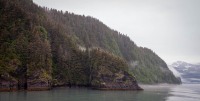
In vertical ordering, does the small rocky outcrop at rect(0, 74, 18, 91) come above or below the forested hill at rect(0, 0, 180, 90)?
below

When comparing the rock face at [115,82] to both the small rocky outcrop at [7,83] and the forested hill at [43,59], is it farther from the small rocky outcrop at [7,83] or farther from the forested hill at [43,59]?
the small rocky outcrop at [7,83]

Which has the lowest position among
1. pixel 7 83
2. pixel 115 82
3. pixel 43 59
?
pixel 115 82

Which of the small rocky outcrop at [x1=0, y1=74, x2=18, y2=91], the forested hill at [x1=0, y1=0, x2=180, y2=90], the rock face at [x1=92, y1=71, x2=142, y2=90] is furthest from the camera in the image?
the rock face at [x1=92, y1=71, x2=142, y2=90]

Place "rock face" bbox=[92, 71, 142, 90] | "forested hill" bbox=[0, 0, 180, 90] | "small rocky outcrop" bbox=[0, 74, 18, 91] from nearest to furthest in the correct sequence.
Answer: "small rocky outcrop" bbox=[0, 74, 18, 91] → "forested hill" bbox=[0, 0, 180, 90] → "rock face" bbox=[92, 71, 142, 90]

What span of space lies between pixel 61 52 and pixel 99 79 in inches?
1013

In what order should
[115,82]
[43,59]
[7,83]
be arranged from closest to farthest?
[7,83], [43,59], [115,82]

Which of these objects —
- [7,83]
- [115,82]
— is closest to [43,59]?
[7,83]

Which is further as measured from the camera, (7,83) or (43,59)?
(43,59)

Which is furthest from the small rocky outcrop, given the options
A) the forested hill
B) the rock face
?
the rock face

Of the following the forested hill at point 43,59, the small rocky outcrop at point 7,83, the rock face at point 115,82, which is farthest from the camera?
the rock face at point 115,82

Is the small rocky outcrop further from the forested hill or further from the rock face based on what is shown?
the rock face

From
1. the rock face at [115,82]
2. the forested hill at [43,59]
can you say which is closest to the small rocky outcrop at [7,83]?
the forested hill at [43,59]

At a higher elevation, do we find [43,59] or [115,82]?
[43,59]

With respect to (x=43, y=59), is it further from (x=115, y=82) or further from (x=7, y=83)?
(x=115, y=82)
